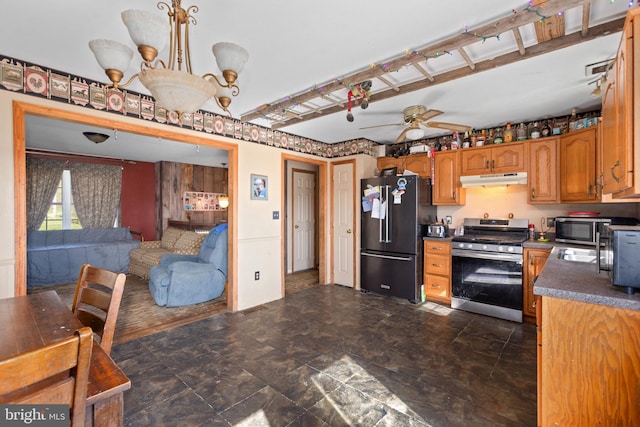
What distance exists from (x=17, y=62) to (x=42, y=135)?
2769 millimetres

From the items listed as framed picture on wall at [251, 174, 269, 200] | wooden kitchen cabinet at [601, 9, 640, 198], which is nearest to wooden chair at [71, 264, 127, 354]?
wooden kitchen cabinet at [601, 9, 640, 198]

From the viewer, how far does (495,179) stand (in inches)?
140

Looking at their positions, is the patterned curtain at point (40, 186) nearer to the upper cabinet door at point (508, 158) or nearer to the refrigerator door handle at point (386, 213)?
the refrigerator door handle at point (386, 213)

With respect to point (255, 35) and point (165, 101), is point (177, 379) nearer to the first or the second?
point (165, 101)

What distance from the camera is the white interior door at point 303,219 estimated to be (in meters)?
5.68

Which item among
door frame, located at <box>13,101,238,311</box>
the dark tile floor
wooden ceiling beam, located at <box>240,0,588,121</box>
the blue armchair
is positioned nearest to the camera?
wooden ceiling beam, located at <box>240,0,588,121</box>

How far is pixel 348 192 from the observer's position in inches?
183

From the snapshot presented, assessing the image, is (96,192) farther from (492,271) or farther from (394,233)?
(492,271)

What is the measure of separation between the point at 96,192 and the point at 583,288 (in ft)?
24.6

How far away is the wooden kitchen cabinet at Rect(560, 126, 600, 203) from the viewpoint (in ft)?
9.75

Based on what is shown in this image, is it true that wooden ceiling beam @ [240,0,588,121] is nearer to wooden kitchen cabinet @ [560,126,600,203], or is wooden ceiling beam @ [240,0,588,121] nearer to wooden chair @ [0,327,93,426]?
wooden kitchen cabinet @ [560,126,600,203]

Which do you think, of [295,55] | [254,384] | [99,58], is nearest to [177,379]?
[254,384]

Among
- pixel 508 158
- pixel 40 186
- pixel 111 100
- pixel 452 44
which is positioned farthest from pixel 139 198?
pixel 508 158

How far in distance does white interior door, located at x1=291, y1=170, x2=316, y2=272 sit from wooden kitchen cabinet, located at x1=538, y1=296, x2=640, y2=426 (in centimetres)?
457
